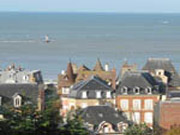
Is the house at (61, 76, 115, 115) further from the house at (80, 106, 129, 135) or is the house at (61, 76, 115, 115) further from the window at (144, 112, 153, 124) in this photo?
the house at (80, 106, 129, 135)

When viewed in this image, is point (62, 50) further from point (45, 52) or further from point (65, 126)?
point (65, 126)

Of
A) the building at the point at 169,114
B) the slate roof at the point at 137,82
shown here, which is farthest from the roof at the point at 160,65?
the building at the point at 169,114

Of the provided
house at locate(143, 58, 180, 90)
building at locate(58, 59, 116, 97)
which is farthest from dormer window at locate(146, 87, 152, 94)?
house at locate(143, 58, 180, 90)

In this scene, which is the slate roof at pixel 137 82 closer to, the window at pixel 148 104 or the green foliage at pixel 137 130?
the window at pixel 148 104

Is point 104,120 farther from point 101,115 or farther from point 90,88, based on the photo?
point 90,88

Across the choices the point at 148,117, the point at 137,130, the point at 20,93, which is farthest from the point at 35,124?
the point at 148,117
